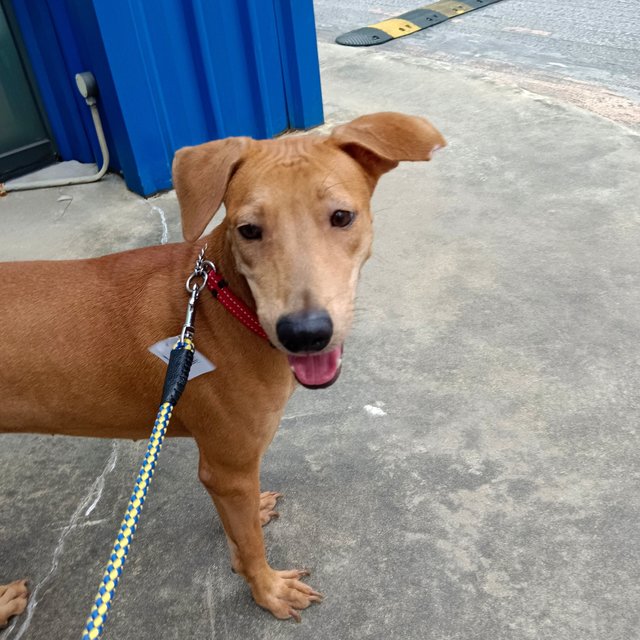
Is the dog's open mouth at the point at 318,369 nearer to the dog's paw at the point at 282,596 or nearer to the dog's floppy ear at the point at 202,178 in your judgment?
the dog's floppy ear at the point at 202,178

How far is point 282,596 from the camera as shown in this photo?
255 cm

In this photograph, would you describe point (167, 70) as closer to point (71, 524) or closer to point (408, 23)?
point (71, 524)

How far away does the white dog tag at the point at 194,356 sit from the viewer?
230 cm

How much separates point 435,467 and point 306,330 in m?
1.44

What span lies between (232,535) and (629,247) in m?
3.20

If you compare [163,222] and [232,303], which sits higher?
[232,303]

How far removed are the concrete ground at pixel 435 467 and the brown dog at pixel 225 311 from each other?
266 mm

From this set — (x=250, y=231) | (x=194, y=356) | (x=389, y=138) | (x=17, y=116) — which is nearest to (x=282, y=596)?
(x=194, y=356)

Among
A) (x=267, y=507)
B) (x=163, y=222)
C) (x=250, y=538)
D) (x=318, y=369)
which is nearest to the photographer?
(x=318, y=369)

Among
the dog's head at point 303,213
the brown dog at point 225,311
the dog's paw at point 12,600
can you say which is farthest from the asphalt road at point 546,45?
the dog's paw at point 12,600

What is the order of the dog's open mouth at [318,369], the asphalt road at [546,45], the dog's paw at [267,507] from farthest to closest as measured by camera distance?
the asphalt road at [546,45]
the dog's paw at [267,507]
the dog's open mouth at [318,369]

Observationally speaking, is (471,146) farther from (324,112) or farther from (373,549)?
(373,549)

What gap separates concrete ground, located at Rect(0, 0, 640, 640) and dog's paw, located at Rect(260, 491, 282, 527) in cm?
8

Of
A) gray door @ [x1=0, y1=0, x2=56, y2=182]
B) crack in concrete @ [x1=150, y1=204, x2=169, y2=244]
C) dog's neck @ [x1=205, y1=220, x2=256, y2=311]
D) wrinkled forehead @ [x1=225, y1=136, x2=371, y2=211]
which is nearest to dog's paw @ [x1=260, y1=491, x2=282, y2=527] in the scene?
dog's neck @ [x1=205, y1=220, x2=256, y2=311]
